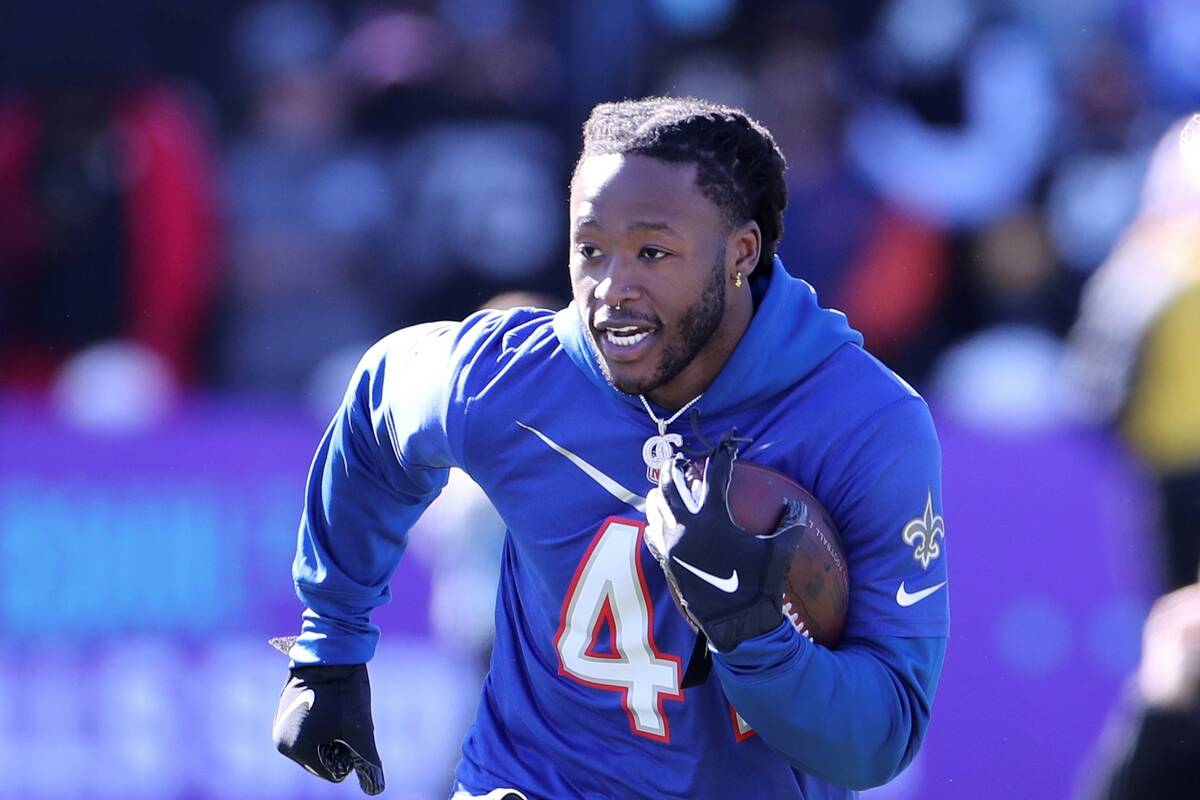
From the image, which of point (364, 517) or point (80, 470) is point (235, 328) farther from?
point (364, 517)

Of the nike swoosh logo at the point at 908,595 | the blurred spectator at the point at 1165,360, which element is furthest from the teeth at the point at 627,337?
the blurred spectator at the point at 1165,360

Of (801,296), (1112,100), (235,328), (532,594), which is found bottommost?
(532,594)

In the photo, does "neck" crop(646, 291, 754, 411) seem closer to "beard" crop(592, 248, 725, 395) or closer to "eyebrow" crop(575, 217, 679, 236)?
"beard" crop(592, 248, 725, 395)

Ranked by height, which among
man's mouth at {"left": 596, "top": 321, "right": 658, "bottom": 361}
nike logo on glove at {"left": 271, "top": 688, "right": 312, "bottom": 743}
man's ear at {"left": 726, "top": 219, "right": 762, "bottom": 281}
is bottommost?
nike logo on glove at {"left": 271, "top": 688, "right": 312, "bottom": 743}

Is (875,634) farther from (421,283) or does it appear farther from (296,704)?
(421,283)

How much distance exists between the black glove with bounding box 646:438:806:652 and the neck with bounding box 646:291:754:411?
0.42 meters

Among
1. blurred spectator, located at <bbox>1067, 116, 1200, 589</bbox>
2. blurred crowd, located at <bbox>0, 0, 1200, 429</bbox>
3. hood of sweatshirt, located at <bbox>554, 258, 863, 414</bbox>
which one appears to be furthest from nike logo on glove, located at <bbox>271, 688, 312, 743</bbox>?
blurred crowd, located at <bbox>0, 0, 1200, 429</bbox>

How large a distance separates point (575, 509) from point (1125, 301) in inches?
91.8

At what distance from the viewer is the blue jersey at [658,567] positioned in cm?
359

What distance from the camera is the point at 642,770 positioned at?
3859mm

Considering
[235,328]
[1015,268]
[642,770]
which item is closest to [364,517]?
[642,770]

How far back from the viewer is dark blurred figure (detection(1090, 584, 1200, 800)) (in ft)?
16.9

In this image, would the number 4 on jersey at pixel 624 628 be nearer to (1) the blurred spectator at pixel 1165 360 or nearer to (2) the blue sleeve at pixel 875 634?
(2) the blue sleeve at pixel 875 634

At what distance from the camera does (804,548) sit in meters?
3.60
